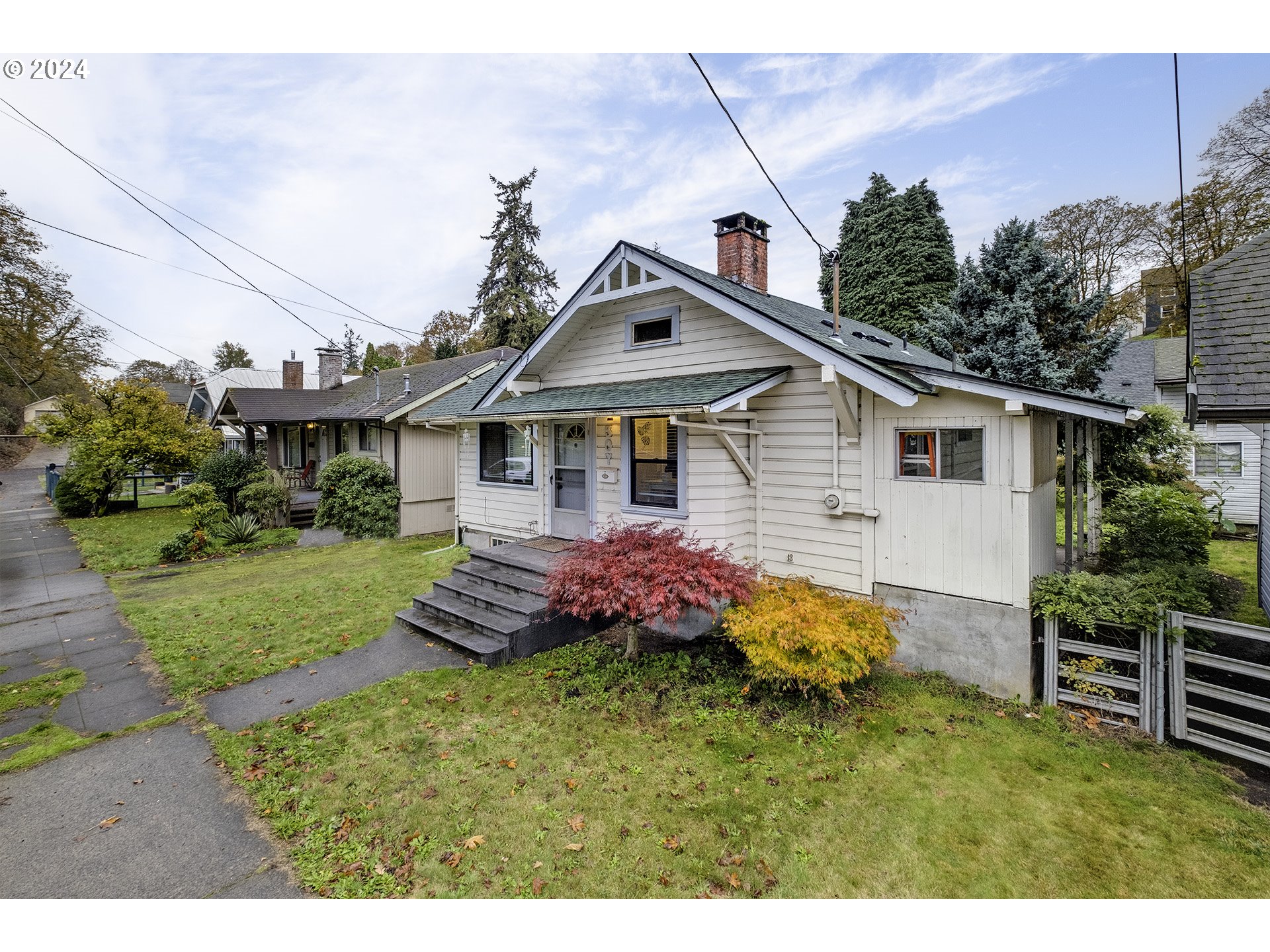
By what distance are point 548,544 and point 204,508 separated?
11.2m

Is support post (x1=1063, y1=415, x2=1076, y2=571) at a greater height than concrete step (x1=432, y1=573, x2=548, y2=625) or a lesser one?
greater

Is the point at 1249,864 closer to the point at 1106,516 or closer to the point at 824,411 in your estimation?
the point at 824,411

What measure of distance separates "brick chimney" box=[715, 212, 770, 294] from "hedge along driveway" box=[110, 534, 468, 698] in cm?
822

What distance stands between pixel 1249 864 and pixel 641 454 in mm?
6996

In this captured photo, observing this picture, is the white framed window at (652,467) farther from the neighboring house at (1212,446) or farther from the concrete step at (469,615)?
the neighboring house at (1212,446)

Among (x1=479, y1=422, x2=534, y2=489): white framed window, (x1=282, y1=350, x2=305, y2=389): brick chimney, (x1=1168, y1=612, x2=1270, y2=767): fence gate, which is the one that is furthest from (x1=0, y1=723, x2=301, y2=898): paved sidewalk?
(x1=282, y1=350, x2=305, y2=389): brick chimney

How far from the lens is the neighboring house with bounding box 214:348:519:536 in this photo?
1560cm

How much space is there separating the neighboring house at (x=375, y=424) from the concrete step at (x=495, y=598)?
791cm

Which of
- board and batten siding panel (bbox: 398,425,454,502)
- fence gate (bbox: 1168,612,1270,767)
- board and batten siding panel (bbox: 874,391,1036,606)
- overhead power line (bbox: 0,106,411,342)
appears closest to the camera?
fence gate (bbox: 1168,612,1270,767)

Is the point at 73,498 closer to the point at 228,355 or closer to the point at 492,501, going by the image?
the point at 492,501

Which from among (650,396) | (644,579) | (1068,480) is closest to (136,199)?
(650,396)

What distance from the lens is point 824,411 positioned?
23.1ft

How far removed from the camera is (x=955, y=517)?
20.1 feet

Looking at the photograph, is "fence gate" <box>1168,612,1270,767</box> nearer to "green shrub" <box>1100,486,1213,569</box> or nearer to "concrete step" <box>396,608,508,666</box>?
"green shrub" <box>1100,486,1213,569</box>
